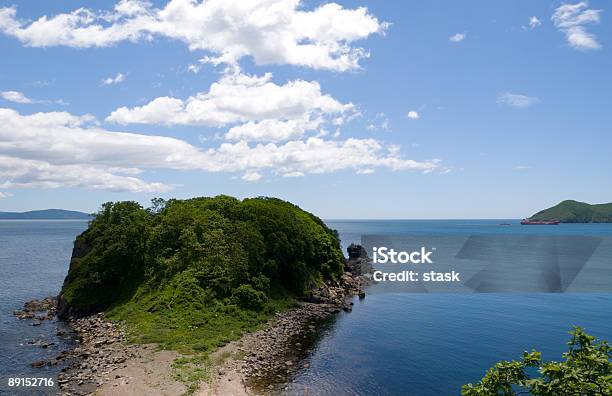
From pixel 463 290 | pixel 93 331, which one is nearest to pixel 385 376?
pixel 93 331

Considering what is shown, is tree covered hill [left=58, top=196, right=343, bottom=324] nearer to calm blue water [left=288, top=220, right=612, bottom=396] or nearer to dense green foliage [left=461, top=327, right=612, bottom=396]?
calm blue water [left=288, top=220, right=612, bottom=396]

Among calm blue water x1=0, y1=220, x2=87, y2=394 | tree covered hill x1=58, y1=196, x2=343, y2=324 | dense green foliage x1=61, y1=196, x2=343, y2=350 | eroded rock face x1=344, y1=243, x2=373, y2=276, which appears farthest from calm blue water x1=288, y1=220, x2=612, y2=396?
calm blue water x1=0, y1=220, x2=87, y2=394

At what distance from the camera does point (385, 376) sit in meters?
45.4

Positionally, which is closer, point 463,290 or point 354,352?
point 354,352

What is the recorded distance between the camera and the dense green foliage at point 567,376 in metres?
14.2

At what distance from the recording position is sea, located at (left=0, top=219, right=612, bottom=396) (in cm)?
4428

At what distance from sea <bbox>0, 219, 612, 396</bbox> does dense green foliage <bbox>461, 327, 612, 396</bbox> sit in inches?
1097

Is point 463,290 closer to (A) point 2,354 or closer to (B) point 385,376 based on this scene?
(B) point 385,376

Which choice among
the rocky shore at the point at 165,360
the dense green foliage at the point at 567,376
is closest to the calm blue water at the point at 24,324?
the rocky shore at the point at 165,360

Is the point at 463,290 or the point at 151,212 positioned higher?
the point at 151,212

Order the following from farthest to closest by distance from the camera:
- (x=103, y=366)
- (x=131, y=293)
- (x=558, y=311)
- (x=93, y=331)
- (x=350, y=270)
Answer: (x=350, y=270) → (x=558, y=311) → (x=131, y=293) → (x=93, y=331) → (x=103, y=366)

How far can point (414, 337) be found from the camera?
59.8 meters

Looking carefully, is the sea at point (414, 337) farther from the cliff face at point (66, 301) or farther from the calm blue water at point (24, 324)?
the cliff face at point (66, 301)

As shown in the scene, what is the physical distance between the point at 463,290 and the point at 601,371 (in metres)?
87.5
